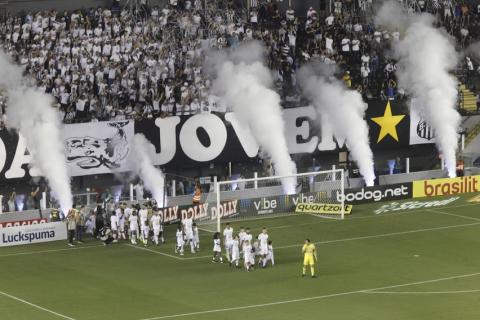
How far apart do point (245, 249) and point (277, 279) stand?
5.90 feet

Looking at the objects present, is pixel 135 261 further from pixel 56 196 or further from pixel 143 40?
pixel 143 40

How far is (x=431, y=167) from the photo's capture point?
6669 cm

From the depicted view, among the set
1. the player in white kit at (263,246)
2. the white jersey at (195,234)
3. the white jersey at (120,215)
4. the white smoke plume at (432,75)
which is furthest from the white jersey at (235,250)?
the white smoke plume at (432,75)

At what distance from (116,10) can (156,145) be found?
7.44 metres

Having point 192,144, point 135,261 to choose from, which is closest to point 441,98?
point 192,144

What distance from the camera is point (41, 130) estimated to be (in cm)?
5575

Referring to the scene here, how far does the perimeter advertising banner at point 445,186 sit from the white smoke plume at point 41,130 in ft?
50.1

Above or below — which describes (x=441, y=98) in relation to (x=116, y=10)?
below

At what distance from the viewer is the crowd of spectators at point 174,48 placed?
5872cm

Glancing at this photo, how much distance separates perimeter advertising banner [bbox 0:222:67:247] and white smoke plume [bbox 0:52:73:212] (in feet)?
6.17

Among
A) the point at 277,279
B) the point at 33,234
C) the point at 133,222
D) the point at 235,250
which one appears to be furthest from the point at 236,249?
the point at 33,234

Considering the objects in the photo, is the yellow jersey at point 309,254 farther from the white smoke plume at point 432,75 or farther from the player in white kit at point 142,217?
the white smoke plume at point 432,75

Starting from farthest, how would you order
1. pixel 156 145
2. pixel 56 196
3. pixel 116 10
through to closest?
pixel 116 10 → pixel 156 145 → pixel 56 196

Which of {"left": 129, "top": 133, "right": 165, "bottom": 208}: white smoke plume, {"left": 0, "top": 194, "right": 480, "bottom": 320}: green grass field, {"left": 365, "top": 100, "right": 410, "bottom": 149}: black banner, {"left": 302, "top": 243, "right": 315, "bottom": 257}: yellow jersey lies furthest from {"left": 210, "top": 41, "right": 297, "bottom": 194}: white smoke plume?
{"left": 302, "top": 243, "right": 315, "bottom": 257}: yellow jersey
